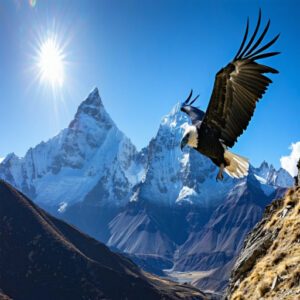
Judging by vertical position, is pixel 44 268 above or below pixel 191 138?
A: above

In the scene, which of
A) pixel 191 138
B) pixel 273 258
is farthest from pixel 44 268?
pixel 191 138

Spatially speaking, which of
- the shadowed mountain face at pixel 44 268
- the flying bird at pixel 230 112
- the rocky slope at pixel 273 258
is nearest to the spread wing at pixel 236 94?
the flying bird at pixel 230 112

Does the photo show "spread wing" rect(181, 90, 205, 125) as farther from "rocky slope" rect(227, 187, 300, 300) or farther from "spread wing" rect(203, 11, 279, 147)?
"rocky slope" rect(227, 187, 300, 300)

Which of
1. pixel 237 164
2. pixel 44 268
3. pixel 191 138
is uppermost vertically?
pixel 44 268

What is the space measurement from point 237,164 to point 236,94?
2.48m

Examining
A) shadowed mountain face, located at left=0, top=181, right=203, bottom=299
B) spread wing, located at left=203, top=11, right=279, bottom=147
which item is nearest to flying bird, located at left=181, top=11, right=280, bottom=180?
spread wing, located at left=203, top=11, right=279, bottom=147

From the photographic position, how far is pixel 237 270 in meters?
21.0

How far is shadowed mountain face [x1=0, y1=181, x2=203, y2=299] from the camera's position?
454ft

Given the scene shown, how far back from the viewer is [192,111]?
16.9m

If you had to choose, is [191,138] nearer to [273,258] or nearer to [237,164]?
[237,164]

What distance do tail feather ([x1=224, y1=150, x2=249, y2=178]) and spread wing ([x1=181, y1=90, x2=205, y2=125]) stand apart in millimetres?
1507

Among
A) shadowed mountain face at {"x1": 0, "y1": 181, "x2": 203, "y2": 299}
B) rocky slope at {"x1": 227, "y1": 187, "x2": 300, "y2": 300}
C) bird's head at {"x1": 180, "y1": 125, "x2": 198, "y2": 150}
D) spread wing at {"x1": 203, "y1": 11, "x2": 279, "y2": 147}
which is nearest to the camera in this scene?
spread wing at {"x1": 203, "y1": 11, "x2": 279, "y2": 147}

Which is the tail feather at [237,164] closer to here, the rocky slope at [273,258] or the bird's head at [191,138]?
the bird's head at [191,138]

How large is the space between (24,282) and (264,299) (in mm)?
133829
